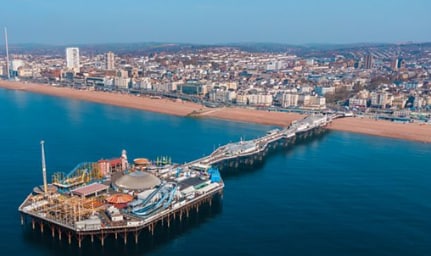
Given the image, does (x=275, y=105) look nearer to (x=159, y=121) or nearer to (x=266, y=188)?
(x=159, y=121)

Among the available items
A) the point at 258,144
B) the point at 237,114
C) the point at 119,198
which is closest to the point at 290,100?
the point at 237,114

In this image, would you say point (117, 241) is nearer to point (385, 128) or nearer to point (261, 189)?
point (261, 189)

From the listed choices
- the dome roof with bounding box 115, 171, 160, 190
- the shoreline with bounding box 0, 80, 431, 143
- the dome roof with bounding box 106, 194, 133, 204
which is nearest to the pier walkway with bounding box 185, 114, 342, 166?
the shoreline with bounding box 0, 80, 431, 143

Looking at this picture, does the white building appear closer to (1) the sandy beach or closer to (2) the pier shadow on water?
(1) the sandy beach

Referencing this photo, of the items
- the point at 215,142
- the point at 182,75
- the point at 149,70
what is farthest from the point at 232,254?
the point at 149,70

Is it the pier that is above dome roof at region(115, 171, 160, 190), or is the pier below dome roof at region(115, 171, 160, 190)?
below

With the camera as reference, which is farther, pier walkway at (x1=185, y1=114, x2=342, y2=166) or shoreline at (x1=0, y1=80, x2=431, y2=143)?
shoreline at (x1=0, y1=80, x2=431, y2=143)

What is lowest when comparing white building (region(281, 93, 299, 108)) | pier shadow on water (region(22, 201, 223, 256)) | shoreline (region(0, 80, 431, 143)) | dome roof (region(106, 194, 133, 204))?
pier shadow on water (region(22, 201, 223, 256))
